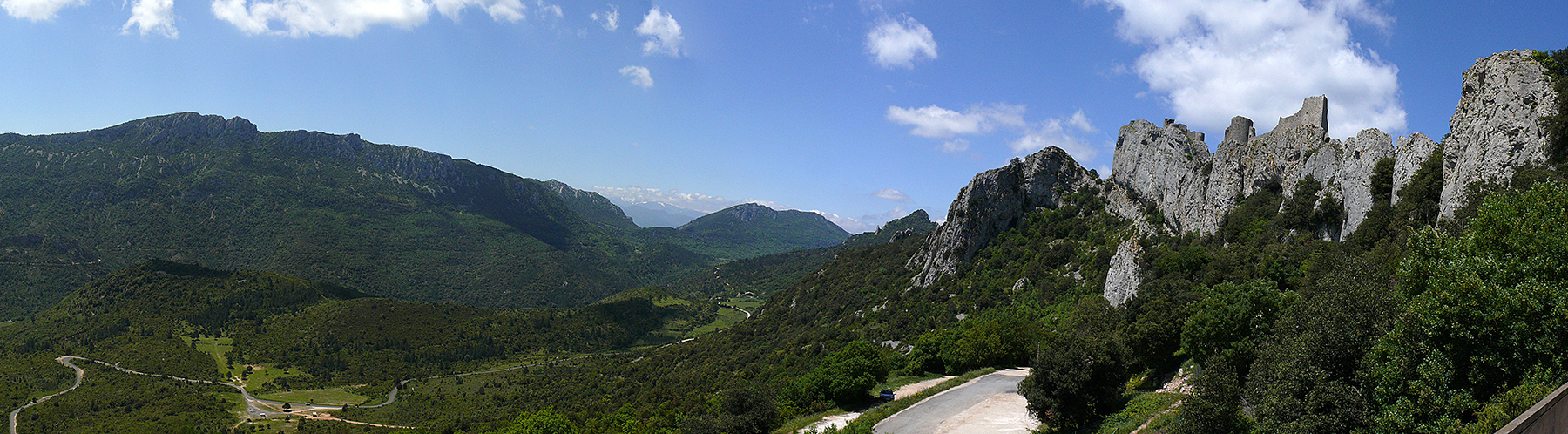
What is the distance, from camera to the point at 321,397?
410 feet

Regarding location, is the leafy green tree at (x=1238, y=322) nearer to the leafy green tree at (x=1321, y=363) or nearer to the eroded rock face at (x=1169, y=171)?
the leafy green tree at (x=1321, y=363)

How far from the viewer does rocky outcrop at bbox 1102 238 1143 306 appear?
44188 millimetres

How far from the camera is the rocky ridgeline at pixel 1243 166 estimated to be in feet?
92.2

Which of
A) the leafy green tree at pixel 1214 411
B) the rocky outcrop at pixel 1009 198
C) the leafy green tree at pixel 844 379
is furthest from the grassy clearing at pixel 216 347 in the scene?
the leafy green tree at pixel 1214 411

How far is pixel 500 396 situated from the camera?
120 m

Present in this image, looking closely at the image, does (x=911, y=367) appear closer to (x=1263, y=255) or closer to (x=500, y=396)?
(x=1263, y=255)

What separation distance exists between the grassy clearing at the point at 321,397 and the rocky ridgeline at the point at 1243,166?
372 ft

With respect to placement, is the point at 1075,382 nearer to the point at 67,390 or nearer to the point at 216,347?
the point at 67,390

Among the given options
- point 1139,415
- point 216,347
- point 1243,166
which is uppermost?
point 1243,166

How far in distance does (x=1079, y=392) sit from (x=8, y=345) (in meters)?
206

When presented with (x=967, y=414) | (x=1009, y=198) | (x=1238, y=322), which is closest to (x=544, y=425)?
(x=967, y=414)

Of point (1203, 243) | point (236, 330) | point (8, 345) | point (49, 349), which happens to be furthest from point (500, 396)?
point (1203, 243)

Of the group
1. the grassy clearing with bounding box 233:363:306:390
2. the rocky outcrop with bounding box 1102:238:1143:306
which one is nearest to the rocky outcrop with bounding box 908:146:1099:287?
the rocky outcrop with bounding box 1102:238:1143:306

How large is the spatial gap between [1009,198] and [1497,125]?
59524mm
